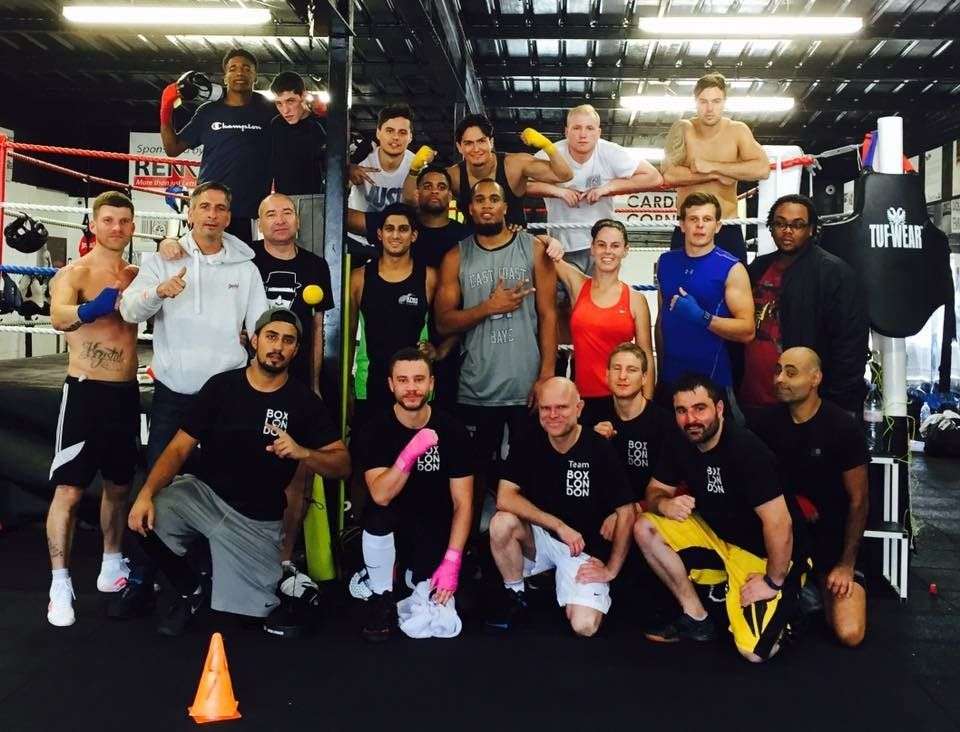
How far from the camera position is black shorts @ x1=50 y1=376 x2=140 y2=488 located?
2980mm

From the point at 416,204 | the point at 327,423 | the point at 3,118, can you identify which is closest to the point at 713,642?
the point at 327,423

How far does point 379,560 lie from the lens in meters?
2.86

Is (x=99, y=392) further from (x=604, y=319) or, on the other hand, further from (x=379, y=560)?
(x=604, y=319)

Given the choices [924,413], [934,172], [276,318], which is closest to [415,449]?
[276,318]

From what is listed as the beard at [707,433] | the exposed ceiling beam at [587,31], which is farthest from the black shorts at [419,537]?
the exposed ceiling beam at [587,31]

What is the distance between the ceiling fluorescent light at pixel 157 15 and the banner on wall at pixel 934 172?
9204 mm

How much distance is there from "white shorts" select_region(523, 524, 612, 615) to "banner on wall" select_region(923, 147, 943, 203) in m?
10.7

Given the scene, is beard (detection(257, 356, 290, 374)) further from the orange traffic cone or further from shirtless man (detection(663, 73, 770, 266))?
shirtless man (detection(663, 73, 770, 266))

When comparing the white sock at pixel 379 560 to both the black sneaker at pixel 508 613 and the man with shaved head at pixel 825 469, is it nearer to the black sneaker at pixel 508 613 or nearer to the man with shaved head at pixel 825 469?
the black sneaker at pixel 508 613

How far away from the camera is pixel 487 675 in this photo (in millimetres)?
2428

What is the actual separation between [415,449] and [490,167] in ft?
4.66

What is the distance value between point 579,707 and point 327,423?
133 centimetres

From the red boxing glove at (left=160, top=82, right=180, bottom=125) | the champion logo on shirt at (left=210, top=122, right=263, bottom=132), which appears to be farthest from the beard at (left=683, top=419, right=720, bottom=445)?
the red boxing glove at (left=160, top=82, right=180, bottom=125)

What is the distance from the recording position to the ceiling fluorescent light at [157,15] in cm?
714
